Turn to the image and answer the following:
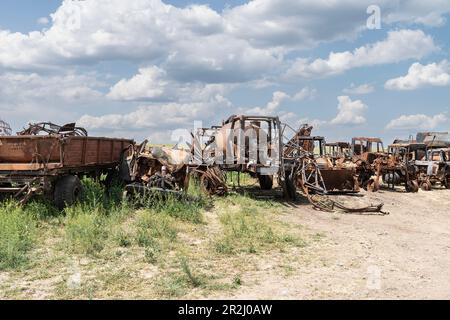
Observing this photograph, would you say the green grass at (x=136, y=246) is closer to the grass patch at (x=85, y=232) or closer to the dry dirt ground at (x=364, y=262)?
the grass patch at (x=85, y=232)

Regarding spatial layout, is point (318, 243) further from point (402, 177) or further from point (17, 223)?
point (402, 177)

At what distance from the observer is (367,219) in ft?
36.7

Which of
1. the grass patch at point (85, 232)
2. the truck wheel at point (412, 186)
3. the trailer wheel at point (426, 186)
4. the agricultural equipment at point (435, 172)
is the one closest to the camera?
the grass patch at point (85, 232)

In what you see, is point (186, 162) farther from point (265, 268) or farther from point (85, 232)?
point (265, 268)

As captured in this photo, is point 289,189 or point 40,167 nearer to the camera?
point 40,167

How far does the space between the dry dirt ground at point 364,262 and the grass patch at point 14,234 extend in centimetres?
342

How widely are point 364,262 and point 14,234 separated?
5739mm

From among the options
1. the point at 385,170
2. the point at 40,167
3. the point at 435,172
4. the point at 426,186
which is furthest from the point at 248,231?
the point at 435,172

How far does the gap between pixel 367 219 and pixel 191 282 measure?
6.64m

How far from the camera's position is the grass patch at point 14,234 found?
673cm

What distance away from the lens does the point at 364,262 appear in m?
7.07

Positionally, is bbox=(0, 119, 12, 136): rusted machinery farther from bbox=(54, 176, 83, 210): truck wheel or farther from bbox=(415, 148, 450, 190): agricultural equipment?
bbox=(415, 148, 450, 190): agricultural equipment

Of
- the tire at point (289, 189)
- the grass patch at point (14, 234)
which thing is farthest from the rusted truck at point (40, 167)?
the tire at point (289, 189)
